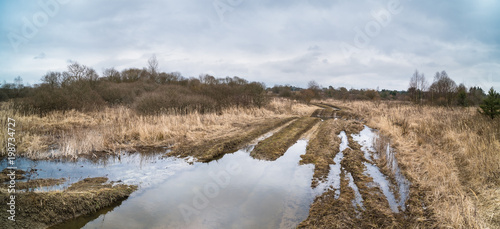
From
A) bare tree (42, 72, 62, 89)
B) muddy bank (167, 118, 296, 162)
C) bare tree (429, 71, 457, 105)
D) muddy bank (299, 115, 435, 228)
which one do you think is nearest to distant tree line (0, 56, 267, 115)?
bare tree (42, 72, 62, 89)

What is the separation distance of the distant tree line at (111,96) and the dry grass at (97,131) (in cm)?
92

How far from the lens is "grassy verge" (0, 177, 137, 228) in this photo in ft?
13.0

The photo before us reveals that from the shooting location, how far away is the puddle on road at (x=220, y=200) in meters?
4.39

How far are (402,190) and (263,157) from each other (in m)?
4.29

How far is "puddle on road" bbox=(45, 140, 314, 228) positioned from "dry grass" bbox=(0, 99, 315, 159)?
3387mm

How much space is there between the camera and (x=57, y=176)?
20.2 feet

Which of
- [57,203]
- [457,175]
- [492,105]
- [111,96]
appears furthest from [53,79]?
[492,105]

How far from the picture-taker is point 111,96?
21.6 m

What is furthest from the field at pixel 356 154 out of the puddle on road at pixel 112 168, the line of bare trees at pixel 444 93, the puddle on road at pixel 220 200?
the line of bare trees at pixel 444 93

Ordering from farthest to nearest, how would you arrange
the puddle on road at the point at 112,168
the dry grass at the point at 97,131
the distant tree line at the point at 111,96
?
1. the distant tree line at the point at 111,96
2. the dry grass at the point at 97,131
3. the puddle on road at the point at 112,168

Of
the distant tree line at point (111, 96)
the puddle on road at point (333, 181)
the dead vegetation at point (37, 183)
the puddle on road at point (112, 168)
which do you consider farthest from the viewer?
the distant tree line at point (111, 96)

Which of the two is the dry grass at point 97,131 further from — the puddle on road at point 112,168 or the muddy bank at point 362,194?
the muddy bank at point 362,194

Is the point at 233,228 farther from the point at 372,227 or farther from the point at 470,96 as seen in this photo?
the point at 470,96

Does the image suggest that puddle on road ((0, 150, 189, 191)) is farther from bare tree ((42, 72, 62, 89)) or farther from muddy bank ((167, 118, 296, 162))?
bare tree ((42, 72, 62, 89))
